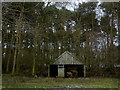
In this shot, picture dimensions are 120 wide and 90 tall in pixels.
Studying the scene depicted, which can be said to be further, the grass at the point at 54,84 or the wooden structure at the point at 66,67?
the wooden structure at the point at 66,67

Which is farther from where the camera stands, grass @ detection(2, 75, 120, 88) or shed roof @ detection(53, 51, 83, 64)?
shed roof @ detection(53, 51, 83, 64)

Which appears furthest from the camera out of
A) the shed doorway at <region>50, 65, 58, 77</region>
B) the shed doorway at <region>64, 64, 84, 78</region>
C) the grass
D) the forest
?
the shed doorway at <region>50, 65, 58, 77</region>

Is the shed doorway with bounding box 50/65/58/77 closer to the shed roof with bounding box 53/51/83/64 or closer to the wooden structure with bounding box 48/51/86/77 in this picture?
the wooden structure with bounding box 48/51/86/77

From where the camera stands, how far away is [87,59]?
839cm

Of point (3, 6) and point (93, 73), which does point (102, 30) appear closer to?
point (93, 73)

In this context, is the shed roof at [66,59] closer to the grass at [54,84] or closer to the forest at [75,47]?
the forest at [75,47]

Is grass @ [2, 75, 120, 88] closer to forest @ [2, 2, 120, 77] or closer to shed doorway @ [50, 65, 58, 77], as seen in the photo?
forest @ [2, 2, 120, 77]

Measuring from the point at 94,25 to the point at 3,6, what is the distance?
7130 millimetres

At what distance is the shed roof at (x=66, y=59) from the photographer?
8.66 meters

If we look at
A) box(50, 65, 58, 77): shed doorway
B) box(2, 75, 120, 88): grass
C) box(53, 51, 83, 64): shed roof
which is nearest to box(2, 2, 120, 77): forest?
box(53, 51, 83, 64): shed roof

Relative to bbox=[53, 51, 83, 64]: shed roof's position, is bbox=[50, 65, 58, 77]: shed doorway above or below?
below

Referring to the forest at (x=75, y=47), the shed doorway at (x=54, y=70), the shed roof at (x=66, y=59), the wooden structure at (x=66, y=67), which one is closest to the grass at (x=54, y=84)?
the forest at (x=75, y=47)

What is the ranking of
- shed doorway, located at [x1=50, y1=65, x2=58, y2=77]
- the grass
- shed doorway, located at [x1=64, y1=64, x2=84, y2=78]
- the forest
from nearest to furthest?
the grass
the forest
shed doorway, located at [x1=64, y1=64, x2=84, y2=78]
shed doorway, located at [x1=50, y1=65, x2=58, y2=77]

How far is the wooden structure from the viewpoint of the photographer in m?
8.61
